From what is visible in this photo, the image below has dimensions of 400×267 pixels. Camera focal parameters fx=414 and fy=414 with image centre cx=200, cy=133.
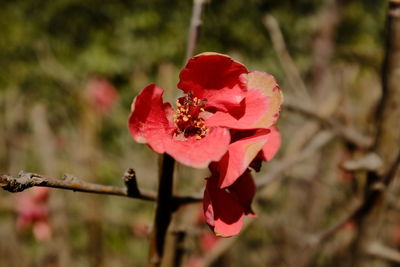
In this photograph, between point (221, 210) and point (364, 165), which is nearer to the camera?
point (221, 210)

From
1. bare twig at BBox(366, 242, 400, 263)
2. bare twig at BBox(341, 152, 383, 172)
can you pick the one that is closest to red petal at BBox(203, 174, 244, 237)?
bare twig at BBox(341, 152, 383, 172)

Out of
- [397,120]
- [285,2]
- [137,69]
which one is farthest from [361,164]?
[137,69]

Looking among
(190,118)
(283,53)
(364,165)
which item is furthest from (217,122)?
(283,53)

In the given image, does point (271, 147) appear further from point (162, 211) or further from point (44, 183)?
point (44, 183)

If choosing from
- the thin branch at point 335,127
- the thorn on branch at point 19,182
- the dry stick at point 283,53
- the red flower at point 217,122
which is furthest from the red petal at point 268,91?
the dry stick at point 283,53

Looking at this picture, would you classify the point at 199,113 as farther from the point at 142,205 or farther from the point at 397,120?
the point at 142,205

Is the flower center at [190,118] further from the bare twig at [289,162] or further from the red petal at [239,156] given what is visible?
the bare twig at [289,162]
